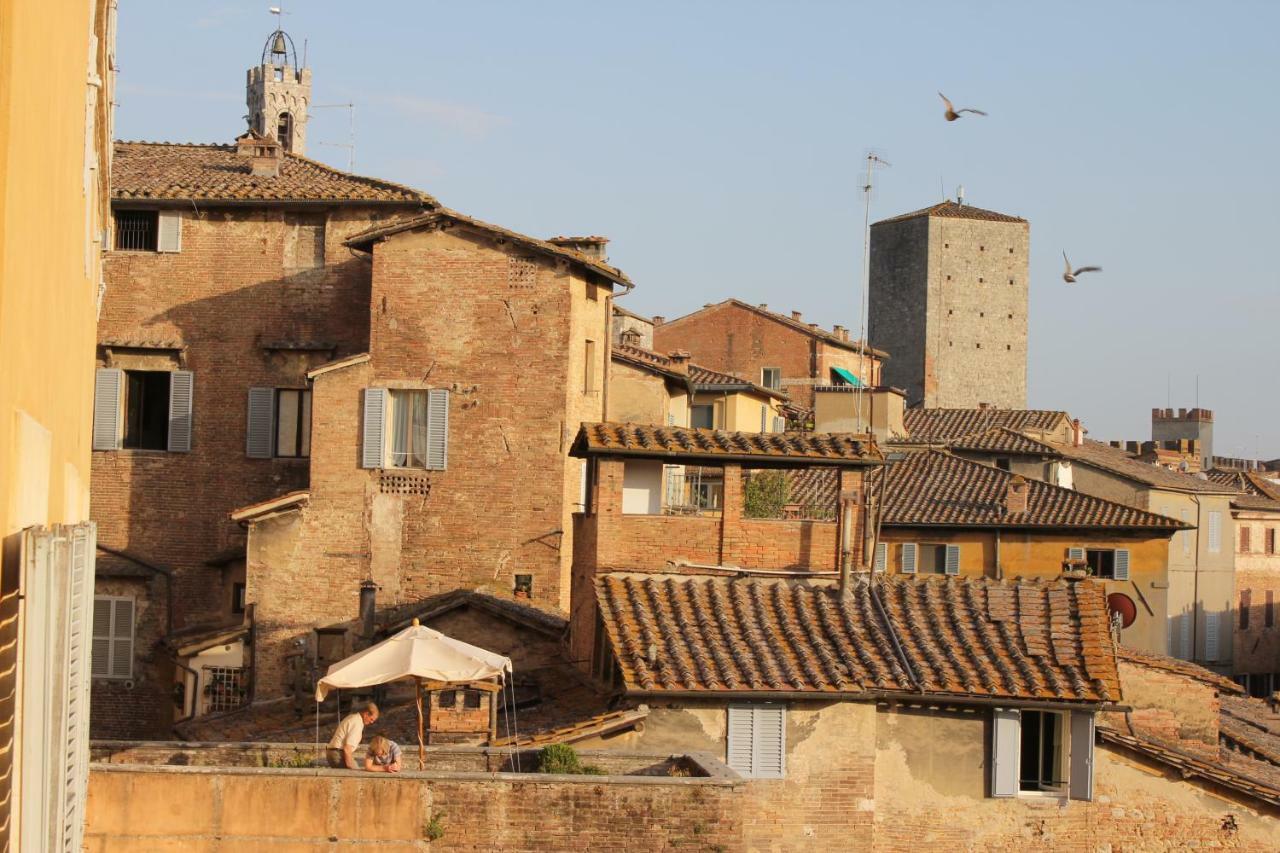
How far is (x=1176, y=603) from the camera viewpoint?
5694 cm

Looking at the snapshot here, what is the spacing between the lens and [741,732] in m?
19.8

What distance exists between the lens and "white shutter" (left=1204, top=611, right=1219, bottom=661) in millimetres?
58219

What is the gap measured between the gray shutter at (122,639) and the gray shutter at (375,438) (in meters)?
5.06

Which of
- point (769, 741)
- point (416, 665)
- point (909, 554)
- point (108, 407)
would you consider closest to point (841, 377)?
point (909, 554)

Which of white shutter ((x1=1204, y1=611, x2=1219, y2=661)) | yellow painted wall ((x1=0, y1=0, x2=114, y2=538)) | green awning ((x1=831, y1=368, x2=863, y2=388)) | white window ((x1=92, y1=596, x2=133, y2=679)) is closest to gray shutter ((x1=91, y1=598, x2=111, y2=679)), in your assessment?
white window ((x1=92, y1=596, x2=133, y2=679))

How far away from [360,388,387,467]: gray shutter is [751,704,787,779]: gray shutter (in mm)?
10678

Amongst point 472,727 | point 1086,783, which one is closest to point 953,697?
point 1086,783

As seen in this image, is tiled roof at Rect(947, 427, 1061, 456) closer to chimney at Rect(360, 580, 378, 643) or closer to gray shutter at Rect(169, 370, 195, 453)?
gray shutter at Rect(169, 370, 195, 453)

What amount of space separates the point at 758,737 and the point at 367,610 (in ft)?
33.0

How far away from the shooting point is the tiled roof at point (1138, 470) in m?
56.2

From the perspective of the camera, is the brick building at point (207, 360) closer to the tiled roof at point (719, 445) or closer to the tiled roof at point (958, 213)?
the tiled roof at point (719, 445)

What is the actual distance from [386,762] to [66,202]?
8.26 metres

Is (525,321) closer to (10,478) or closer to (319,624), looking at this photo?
(319,624)

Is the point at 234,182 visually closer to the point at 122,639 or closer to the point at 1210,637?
the point at 122,639
